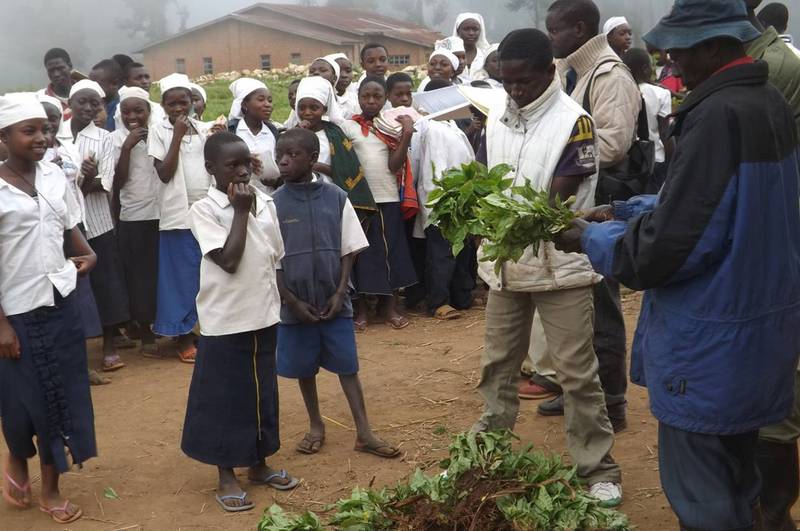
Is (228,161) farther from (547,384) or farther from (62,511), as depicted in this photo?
(547,384)

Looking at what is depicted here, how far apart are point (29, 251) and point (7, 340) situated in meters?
0.44

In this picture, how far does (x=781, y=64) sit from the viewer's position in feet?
13.7

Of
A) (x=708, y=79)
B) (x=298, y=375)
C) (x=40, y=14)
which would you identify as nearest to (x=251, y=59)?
(x=40, y=14)

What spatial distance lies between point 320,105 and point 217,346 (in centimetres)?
332

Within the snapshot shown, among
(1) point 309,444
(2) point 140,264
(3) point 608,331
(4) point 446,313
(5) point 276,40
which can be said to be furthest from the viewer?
(5) point 276,40

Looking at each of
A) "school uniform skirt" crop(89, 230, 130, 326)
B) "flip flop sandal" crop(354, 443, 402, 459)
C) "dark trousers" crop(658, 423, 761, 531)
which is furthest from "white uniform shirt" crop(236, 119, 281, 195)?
"dark trousers" crop(658, 423, 761, 531)

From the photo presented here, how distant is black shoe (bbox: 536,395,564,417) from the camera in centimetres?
584

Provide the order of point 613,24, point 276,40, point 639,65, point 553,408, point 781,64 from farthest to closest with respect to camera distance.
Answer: point 276,40 < point 613,24 < point 639,65 < point 553,408 < point 781,64

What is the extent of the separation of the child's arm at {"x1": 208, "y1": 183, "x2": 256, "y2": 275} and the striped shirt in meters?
2.88

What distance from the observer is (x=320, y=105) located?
7617 millimetres

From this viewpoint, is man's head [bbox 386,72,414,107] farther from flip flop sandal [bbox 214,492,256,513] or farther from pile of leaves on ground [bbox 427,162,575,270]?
flip flop sandal [bbox 214,492,256,513]

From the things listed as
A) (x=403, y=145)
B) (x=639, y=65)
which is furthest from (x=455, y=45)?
(x=403, y=145)

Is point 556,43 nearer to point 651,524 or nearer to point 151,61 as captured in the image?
point 651,524

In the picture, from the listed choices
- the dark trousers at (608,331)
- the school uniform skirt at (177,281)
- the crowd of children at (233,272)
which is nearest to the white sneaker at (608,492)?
the crowd of children at (233,272)
